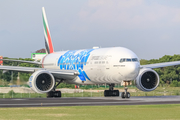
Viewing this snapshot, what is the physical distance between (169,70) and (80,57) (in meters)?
51.1

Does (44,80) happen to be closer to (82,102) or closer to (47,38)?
(82,102)

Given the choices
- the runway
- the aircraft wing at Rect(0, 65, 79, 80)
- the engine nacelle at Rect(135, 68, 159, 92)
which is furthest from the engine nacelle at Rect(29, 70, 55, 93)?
the engine nacelle at Rect(135, 68, 159, 92)

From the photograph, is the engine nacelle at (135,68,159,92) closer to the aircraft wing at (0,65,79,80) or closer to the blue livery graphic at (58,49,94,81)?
the blue livery graphic at (58,49,94,81)

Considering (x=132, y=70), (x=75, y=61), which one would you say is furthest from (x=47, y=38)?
(x=132, y=70)

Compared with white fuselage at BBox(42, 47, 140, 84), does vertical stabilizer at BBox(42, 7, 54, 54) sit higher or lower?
higher

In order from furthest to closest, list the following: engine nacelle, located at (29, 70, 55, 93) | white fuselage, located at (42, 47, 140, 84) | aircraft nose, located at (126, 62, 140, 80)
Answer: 1. engine nacelle, located at (29, 70, 55, 93)
2. white fuselage, located at (42, 47, 140, 84)
3. aircraft nose, located at (126, 62, 140, 80)

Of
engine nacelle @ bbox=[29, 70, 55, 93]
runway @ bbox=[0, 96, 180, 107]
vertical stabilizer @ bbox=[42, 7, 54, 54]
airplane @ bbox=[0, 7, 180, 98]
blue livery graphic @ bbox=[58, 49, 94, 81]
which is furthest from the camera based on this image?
vertical stabilizer @ bbox=[42, 7, 54, 54]

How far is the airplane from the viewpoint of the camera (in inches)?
1292

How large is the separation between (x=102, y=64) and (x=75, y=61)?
5.78 m

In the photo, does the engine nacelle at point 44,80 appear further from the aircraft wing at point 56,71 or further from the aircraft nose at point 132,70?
the aircraft nose at point 132,70

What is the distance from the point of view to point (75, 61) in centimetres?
4053

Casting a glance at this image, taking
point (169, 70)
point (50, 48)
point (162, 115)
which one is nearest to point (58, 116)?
point (162, 115)

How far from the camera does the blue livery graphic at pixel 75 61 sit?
128 feet

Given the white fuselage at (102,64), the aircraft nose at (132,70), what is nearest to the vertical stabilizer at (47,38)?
the white fuselage at (102,64)
